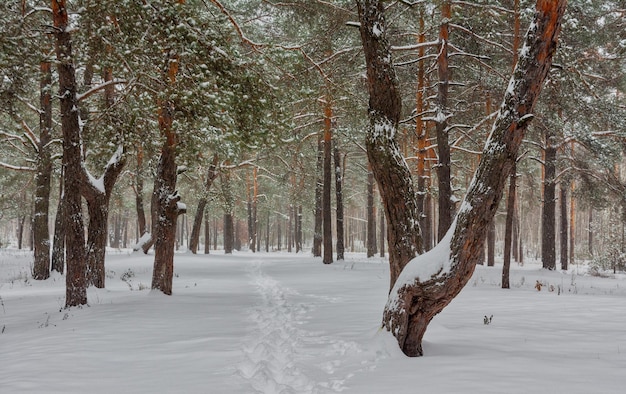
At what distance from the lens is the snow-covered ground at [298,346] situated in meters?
3.84

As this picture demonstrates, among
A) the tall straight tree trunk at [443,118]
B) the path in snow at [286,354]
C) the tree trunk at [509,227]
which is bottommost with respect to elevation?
the path in snow at [286,354]

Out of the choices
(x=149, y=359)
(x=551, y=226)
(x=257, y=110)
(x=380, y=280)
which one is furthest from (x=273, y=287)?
(x=551, y=226)

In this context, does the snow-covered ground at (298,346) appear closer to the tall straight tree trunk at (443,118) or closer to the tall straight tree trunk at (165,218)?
the tall straight tree trunk at (165,218)

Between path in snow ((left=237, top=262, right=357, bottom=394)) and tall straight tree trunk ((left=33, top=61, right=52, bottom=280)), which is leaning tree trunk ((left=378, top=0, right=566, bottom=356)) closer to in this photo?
path in snow ((left=237, top=262, right=357, bottom=394))

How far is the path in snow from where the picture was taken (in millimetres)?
4148

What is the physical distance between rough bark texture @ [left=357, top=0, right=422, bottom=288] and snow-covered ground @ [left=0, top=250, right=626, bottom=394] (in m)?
1.20

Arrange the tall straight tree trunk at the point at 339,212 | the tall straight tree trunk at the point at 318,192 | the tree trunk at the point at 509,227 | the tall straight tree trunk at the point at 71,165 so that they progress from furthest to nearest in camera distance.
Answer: the tall straight tree trunk at the point at 318,192 < the tall straight tree trunk at the point at 339,212 < the tree trunk at the point at 509,227 < the tall straight tree trunk at the point at 71,165

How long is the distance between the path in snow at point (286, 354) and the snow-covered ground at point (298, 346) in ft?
0.06

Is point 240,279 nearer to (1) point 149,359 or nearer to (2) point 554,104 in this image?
(1) point 149,359

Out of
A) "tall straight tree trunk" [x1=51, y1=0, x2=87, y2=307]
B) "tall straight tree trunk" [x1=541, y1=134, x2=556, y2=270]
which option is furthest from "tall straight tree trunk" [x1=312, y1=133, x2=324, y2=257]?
"tall straight tree trunk" [x1=51, y1=0, x2=87, y2=307]

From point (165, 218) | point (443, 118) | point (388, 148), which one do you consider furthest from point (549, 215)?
point (165, 218)

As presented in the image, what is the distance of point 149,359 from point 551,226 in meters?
17.1

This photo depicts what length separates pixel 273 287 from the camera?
11.9 m

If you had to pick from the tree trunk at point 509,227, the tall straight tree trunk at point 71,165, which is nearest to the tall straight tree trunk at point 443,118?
the tree trunk at point 509,227
